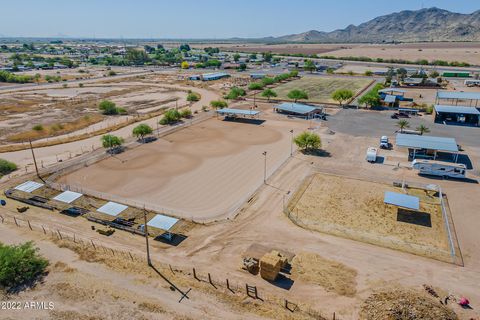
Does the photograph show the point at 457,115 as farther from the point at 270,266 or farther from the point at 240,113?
the point at 270,266

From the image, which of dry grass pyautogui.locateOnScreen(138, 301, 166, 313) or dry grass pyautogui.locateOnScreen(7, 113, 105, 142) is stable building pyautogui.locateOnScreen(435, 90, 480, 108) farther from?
dry grass pyautogui.locateOnScreen(7, 113, 105, 142)

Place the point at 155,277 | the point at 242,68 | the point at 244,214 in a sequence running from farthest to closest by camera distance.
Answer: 1. the point at 242,68
2. the point at 244,214
3. the point at 155,277

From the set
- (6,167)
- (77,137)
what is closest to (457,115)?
(77,137)

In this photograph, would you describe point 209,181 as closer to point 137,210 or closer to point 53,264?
point 137,210

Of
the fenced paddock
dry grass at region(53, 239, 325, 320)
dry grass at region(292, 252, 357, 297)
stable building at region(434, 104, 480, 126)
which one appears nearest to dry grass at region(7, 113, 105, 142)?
the fenced paddock

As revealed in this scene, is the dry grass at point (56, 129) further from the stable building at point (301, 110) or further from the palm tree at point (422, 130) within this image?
the palm tree at point (422, 130)

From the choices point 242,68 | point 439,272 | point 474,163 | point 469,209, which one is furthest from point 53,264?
point 242,68
